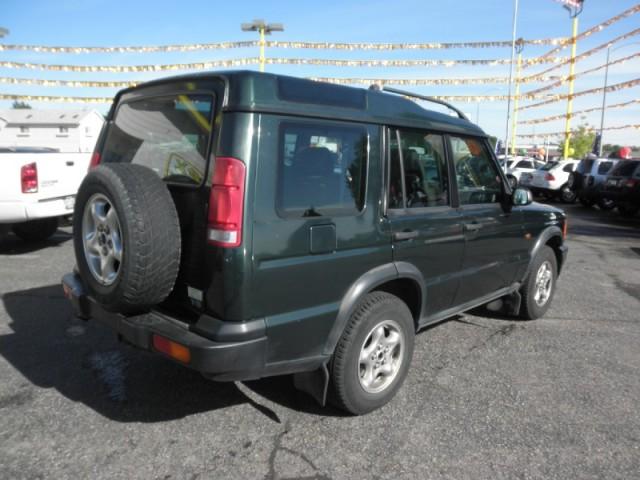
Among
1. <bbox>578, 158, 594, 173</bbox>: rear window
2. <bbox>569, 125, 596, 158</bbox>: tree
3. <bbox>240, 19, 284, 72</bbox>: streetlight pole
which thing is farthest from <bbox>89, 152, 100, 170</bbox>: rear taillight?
<bbox>569, 125, 596, 158</bbox>: tree

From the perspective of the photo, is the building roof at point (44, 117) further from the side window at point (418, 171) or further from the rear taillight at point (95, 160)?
the side window at point (418, 171)

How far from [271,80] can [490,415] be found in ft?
7.79

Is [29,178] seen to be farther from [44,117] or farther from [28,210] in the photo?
[44,117]

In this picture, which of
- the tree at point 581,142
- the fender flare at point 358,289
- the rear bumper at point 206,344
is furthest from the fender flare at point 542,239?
the tree at point 581,142

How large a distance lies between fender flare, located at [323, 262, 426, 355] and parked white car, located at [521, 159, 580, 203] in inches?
728

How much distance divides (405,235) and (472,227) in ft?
2.90

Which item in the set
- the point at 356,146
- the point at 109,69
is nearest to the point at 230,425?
the point at 356,146

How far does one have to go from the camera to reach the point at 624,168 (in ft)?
48.1

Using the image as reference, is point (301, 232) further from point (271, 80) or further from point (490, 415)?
point (490, 415)

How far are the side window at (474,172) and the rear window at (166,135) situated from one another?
194 cm

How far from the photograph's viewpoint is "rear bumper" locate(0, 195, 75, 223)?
6906 millimetres

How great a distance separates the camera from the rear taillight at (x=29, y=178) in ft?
22.6

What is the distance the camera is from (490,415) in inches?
127

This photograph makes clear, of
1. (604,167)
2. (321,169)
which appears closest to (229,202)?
(321,169)
